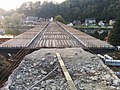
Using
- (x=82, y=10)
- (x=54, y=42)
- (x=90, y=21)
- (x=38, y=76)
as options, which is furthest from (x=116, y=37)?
(x=82, y=10)

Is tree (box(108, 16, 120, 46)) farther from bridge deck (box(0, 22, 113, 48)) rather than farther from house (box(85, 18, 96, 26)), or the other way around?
house (box(85, 18, 96, 26))

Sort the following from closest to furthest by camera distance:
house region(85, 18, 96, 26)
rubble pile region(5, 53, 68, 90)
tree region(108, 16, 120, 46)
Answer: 1. rubble pile region(5, 53, 68, 90)
2. tree region(108, 16, 120, 46)
3. house region(85, 18, 96, 26)

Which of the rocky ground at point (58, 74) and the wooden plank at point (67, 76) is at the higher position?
the wooden plank at point (67, 76)

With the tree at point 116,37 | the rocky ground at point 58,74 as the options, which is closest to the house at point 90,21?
the tree at point 116,37

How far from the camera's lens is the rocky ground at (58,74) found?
14.3 ft

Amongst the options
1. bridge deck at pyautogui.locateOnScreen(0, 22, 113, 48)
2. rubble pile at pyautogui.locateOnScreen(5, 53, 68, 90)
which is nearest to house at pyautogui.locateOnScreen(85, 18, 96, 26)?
bridge deck at pyautogui.locateOnScreen(0, 22, 113, 48)

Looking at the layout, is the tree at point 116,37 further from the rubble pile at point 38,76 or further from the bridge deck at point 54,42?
the rubble pile at point 38,76

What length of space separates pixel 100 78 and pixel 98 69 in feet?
1.84

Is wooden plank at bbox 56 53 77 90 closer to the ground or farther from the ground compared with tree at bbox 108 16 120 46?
farther from the ground

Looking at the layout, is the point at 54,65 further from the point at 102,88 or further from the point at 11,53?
the point at 11,53

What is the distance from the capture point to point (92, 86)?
432cm

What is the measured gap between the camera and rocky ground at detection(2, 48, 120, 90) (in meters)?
4.36

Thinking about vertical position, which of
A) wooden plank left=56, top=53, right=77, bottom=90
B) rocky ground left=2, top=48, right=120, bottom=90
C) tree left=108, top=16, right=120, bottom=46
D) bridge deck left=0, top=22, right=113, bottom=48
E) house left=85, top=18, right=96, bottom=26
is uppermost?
wooden plank left=56, top=53, right=77, bottom=90

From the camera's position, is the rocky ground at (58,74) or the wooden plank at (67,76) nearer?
the wooden plank at (67,76)
